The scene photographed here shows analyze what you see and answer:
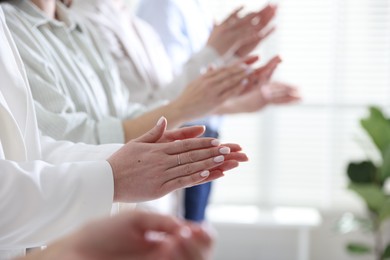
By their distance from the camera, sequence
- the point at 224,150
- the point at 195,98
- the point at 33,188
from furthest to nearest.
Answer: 1. the point at 195,98
2. the point at 224,150
3. the point at 33,188

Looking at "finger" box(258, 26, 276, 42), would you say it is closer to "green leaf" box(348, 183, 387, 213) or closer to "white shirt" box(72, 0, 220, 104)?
"white shirt" box(72, 0, 220, 104)

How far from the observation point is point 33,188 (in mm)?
1197

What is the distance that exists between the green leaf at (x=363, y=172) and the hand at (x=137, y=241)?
3032mm

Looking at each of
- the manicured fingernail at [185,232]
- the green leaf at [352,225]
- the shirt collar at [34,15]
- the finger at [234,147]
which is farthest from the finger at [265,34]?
the manicured fingernail at [185,232]

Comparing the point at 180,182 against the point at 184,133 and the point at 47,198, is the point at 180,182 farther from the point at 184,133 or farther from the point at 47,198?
the point at 47,198

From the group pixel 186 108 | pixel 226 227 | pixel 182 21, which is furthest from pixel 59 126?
pixel 226 227

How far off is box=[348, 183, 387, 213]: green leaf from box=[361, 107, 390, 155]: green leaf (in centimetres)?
19

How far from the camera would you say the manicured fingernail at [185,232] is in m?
0.71

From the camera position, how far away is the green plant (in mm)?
3531

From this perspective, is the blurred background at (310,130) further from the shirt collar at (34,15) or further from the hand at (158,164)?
the hand at (158,164)

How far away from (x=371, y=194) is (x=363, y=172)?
0.18 m

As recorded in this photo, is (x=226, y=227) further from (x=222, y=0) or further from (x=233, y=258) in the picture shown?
(x=222, y=0)

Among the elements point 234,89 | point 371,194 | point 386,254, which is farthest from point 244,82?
point 386,254

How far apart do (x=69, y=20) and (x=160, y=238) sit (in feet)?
4.13
